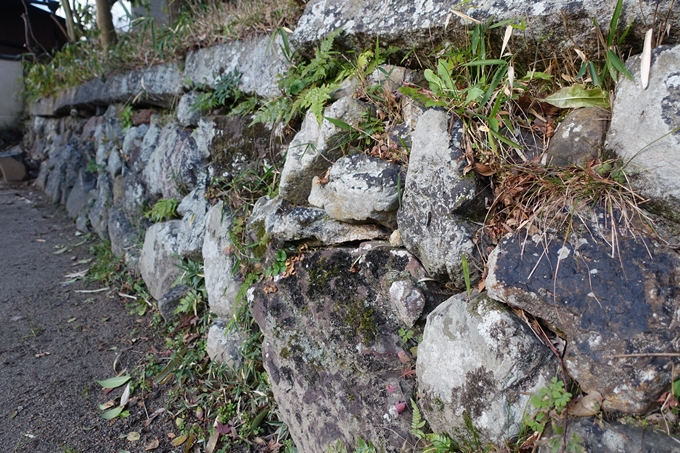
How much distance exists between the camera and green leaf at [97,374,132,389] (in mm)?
3006

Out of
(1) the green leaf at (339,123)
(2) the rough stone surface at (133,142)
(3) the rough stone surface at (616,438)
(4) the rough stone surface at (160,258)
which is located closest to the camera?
(3) the rough stone surface at (616,438)

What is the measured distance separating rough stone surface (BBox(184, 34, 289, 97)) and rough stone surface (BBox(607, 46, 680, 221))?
2.10 meters

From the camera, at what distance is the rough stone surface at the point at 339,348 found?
2.10 metres

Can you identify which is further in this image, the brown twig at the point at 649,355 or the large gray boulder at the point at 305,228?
the large gray boulder at the point at 305,228

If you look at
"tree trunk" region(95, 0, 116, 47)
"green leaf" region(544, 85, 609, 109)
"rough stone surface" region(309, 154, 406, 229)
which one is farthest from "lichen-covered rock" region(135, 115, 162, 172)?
"green leaf" region(544, 85, 609, 109)

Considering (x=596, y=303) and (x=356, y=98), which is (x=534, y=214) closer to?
(x=596, y=303)

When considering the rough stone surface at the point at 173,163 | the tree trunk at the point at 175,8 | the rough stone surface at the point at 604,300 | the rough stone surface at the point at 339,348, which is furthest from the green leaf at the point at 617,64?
the tree trunk at the point at 175,8

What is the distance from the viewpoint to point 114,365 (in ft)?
10.5

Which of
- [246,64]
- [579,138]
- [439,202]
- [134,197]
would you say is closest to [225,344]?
[439,202]

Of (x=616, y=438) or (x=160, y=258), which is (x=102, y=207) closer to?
(x=160, y=258)

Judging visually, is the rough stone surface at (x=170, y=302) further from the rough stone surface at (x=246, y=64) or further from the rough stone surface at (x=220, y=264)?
the rough stone surface at (x=246, y=64)

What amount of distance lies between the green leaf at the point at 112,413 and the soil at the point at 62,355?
0.08 feet

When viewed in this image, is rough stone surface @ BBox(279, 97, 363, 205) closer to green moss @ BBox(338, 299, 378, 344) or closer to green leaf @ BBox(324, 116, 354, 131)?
green leaf @ BBox(324, 116, 354, 131)

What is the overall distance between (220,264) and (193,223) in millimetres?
641
